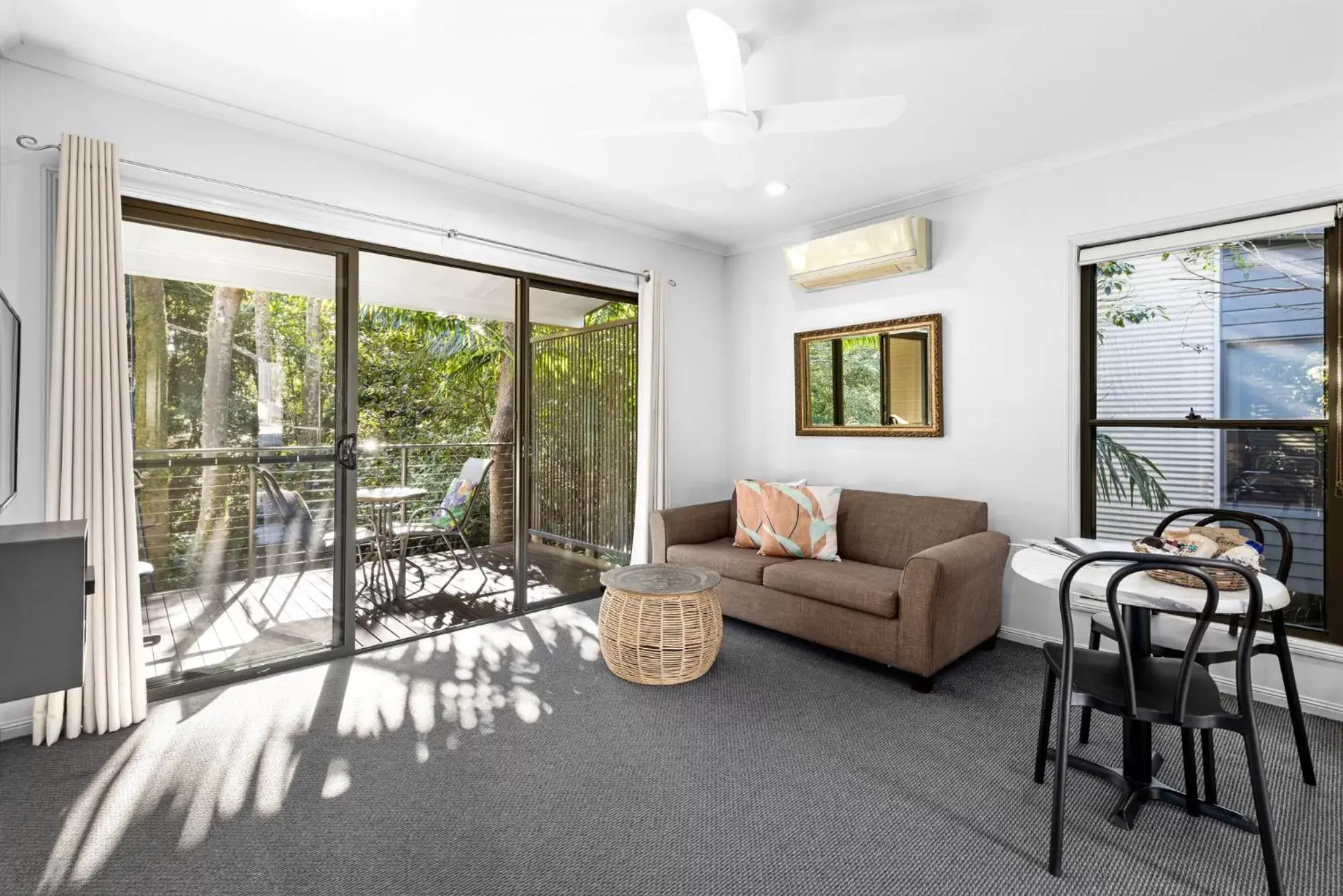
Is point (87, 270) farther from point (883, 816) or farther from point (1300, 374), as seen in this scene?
point (1300, 374)

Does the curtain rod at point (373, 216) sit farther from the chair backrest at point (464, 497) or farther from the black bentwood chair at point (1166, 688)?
the black bentwood chair at point (1166, 688)

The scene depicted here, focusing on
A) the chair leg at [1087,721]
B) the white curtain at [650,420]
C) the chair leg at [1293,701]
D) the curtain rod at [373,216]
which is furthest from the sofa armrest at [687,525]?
the chair leg at [1293,701]

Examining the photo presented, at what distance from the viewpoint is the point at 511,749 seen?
2.32 m

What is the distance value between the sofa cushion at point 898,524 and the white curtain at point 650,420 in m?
1.23

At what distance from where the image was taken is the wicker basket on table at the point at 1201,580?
1.74 metres

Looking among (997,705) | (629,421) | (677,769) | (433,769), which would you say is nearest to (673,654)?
(677,769)

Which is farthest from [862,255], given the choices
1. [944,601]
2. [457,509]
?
[457,509]

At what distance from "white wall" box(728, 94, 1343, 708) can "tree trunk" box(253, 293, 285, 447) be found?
3167 mm

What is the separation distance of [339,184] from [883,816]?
3511 mm

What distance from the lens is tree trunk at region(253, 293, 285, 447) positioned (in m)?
2.97

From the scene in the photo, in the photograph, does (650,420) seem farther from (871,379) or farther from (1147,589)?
(1147,589)

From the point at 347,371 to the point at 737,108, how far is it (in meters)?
2.28

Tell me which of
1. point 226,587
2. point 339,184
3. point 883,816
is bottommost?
point 883,816

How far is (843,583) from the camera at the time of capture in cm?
303
